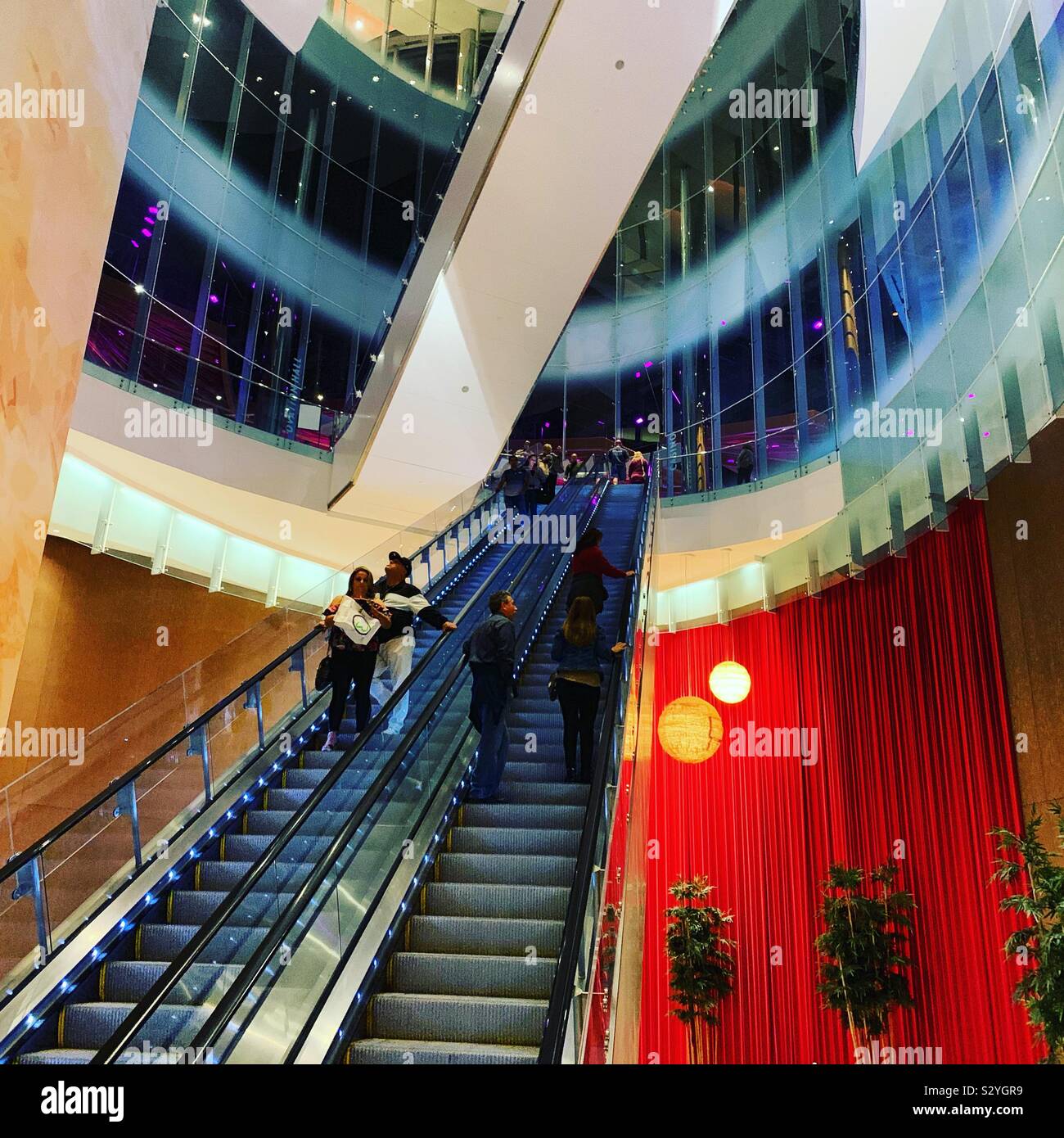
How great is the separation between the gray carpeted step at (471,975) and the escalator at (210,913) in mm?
676

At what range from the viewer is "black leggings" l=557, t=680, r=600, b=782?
6.81 m

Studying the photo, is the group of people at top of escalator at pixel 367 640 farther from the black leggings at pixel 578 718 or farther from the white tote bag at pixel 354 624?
the black leggings at pixel 578 718

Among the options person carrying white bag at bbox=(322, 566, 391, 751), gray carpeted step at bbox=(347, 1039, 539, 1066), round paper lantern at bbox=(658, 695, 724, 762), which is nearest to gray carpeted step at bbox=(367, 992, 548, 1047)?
gray carpeted step at bbox=(347, 1039, 539, 1066)

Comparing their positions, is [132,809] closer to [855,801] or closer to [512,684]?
[512,684]

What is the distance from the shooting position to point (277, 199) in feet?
61.5

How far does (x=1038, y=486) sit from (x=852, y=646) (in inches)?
168

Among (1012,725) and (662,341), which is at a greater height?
(662,341)

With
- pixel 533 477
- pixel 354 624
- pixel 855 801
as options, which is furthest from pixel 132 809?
pixel 533 477

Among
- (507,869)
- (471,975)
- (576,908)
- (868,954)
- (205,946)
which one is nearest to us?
(205,946)

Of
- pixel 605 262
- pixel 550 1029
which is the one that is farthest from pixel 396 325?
pixel 605 262

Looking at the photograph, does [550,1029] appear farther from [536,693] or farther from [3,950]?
[536,693]

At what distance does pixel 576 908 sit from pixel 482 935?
1.34 metres

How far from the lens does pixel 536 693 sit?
8570mm
